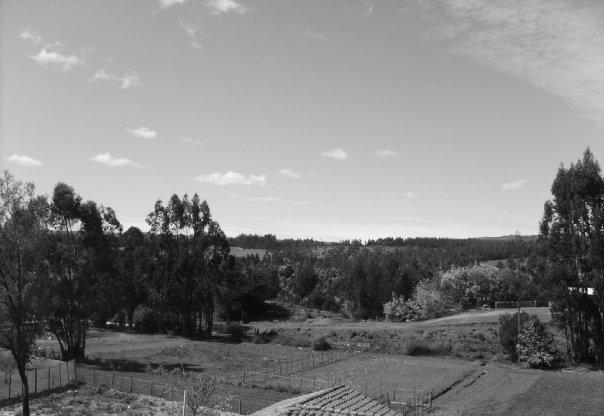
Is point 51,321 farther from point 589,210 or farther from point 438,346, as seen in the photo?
point 589,210

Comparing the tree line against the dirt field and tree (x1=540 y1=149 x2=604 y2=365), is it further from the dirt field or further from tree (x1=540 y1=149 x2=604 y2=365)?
the dirt field

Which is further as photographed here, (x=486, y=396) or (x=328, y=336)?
(x=328, y=336)

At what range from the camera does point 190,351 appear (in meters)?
57.4

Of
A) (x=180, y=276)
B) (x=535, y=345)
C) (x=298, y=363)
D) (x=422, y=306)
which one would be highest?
(x=180, y=276)

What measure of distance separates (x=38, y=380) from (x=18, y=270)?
1039 centimetres

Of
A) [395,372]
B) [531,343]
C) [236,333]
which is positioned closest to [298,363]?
[395,372]

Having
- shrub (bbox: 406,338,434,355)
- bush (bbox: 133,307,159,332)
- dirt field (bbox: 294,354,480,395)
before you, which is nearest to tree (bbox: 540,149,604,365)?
dirt field (bbox: 294,354,480,395)

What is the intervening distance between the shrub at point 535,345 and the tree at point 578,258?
7.24 ft

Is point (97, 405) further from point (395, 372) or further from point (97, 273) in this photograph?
point (395, 372)

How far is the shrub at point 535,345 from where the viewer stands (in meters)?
52.8

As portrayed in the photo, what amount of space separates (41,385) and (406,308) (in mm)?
73047

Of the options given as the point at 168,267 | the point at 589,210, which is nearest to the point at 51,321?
the point at 168,267

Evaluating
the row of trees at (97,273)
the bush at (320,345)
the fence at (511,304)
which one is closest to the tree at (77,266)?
the row of trees at (97,273)

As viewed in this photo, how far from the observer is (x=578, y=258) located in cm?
5319
